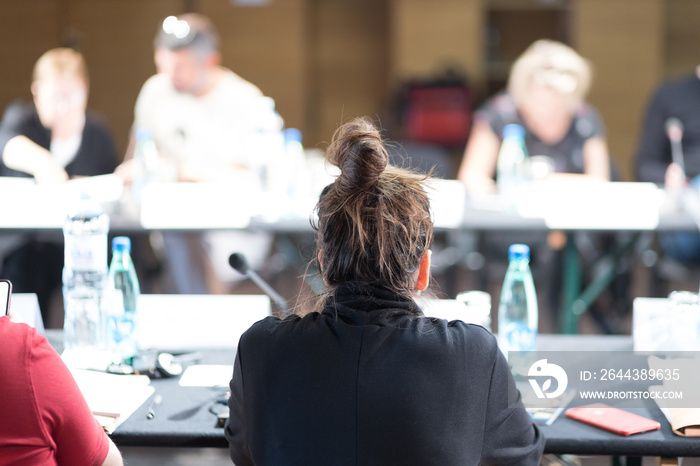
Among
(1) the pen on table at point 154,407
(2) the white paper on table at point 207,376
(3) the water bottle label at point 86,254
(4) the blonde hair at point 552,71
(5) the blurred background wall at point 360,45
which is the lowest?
(1) the pen on table at point 154,407

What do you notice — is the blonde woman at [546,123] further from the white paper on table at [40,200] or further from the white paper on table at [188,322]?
the white paper on table at [188,322]

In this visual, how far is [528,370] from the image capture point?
4.86 ft

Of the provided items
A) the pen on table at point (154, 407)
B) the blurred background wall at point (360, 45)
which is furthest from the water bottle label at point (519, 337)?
the blurred background wall at point (360, 45)

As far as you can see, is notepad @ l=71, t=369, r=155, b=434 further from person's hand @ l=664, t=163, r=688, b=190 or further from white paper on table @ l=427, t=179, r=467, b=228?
person's hand @ l=664, t=163, r=688, b=190

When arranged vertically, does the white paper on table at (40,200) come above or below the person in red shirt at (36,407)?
above

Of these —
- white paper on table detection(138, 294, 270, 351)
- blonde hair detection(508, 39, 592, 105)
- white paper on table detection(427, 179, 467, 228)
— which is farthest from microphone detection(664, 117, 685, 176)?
white paper on table detection(138, 294, 270, 351)

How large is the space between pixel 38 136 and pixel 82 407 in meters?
2.37

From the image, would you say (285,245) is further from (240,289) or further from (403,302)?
(403,302)

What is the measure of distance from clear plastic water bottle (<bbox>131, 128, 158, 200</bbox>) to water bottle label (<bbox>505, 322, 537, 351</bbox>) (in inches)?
71.6

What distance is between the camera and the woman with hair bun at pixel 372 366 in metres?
1.02

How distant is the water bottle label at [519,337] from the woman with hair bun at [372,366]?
480 mm

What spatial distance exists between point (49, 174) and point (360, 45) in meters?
3.40

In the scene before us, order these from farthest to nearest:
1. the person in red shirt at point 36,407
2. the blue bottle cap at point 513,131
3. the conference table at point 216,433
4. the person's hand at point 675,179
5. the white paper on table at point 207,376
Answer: the blue bottle cap at point 513,131, the person's hand at point 675,179, the white paper on table at point 207,376, the conference table at point 216,433, the person in red shirt at point 36,407

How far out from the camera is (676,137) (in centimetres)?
319
